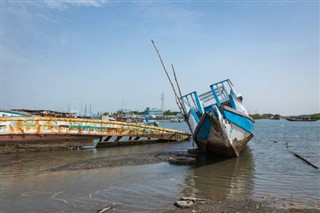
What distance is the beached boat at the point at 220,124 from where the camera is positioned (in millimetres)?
14766

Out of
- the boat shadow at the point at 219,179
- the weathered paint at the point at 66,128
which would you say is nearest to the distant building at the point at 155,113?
the weathered paint at the point at 66,128

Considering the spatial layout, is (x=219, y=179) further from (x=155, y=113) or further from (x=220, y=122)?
(x=155, y=113)

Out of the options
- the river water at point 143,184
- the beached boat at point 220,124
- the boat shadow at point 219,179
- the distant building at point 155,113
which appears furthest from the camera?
the distant building at point 155,113

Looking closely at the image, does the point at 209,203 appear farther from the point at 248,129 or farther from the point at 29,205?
the point at 248,129

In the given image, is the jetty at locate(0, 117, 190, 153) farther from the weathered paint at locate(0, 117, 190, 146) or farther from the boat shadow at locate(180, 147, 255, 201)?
the boat shadow at locate(180, 147, 255, 201)

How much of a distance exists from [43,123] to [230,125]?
39.5 ft

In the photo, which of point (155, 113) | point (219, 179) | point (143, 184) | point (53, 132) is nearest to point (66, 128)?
point (53, 132)

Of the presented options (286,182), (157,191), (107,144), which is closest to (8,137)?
(107,144)

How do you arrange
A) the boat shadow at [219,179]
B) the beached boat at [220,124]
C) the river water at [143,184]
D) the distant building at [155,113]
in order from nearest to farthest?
the river water at [143,184]
the boat shadow at [219,179]
the beached boat at [220,124]
the distant building at [155,113]

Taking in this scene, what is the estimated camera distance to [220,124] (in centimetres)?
1449

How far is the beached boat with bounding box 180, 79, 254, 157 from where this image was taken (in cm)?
1477

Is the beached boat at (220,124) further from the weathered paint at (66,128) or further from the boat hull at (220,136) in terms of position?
the weathered paint at (66,128)

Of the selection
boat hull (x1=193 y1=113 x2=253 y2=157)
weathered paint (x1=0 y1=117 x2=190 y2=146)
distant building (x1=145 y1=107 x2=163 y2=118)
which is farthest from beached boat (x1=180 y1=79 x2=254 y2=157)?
distant building (x1=145 y1=107 x2=163 y2=118)

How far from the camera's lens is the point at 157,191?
895 centimetres
